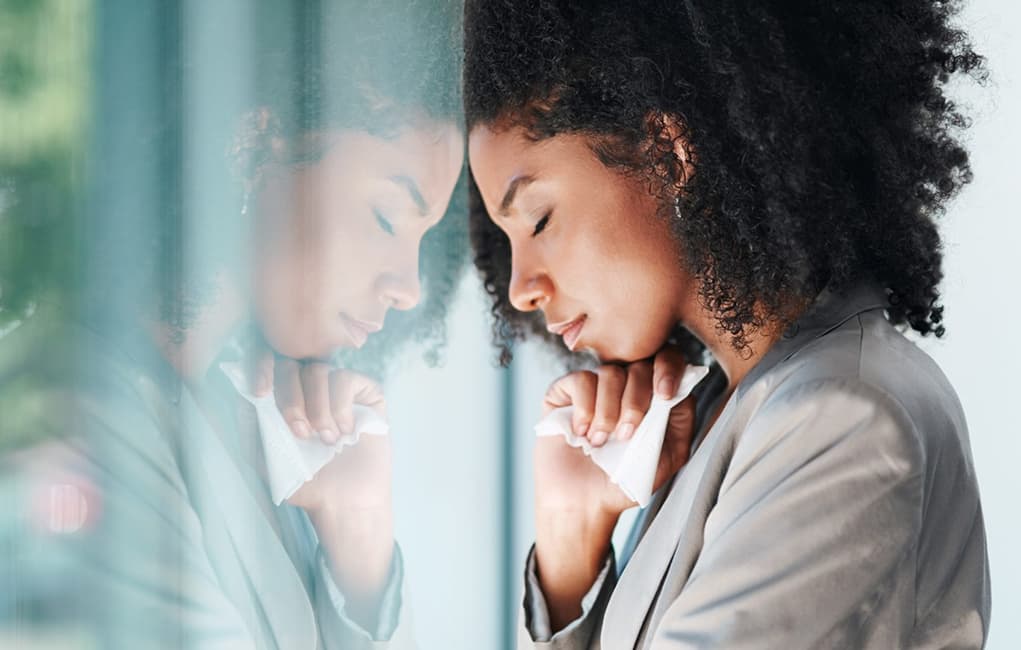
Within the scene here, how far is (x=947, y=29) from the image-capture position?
113cm

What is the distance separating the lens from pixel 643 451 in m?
1.37

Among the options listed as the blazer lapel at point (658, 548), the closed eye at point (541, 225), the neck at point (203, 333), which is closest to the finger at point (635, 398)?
the blazer lapel at point (658, 548)

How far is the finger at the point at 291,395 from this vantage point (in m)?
0.99

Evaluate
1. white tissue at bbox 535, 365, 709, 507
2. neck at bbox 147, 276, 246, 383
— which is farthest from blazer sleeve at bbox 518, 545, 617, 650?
neck at bbox 147, 276, 246, 383

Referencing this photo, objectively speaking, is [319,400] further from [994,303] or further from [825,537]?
[994,303]

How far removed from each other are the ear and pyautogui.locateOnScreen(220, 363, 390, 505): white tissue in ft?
1.40

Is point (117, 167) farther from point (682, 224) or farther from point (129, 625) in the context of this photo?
point (682, 224)

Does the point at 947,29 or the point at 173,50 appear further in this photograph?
the point at 947,29

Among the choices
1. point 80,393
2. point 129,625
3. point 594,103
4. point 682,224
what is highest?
point 594,103

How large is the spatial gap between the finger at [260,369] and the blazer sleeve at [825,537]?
0.40 meters

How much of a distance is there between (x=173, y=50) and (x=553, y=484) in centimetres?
77

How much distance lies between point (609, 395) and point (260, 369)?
55 centimetres

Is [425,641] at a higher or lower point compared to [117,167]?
lower

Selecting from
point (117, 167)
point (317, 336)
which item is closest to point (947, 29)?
point (317, 336)
